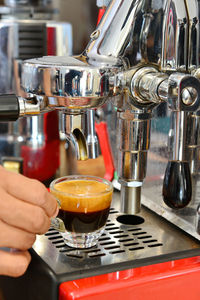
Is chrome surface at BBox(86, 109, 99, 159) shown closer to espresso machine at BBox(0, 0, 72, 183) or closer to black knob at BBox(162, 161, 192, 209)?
black knob at BBox(162, 161, 192, 209)

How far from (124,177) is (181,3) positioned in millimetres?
206

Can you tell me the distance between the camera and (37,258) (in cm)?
55

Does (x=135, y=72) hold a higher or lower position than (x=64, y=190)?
higher

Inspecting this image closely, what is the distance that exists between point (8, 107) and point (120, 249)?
200 millimetres

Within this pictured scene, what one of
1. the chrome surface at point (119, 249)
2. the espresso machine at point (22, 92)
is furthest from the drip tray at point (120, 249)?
the espresso machine at point (22, 92)

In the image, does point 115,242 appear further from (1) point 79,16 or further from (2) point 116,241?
(1) point 79,16

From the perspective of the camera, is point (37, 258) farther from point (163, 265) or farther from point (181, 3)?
point (181, 3)

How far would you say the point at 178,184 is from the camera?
0.60 meters

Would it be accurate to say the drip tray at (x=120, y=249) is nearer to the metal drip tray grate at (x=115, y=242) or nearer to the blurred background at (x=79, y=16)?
the metal drip tray grate at (x=115, y=242)

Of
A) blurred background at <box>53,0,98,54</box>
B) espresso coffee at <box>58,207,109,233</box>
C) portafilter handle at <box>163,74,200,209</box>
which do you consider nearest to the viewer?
portafilter handle at <box>163,74,200,209</box>

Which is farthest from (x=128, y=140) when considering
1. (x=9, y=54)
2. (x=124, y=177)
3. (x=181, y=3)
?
(x=9, y=54)

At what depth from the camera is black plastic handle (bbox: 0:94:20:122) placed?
0.54m

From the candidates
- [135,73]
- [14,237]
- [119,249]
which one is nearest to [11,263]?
[14,237]

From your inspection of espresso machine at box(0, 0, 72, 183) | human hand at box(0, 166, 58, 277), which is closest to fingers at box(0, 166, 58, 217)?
human hand at box(0, 166, 58, 277)
